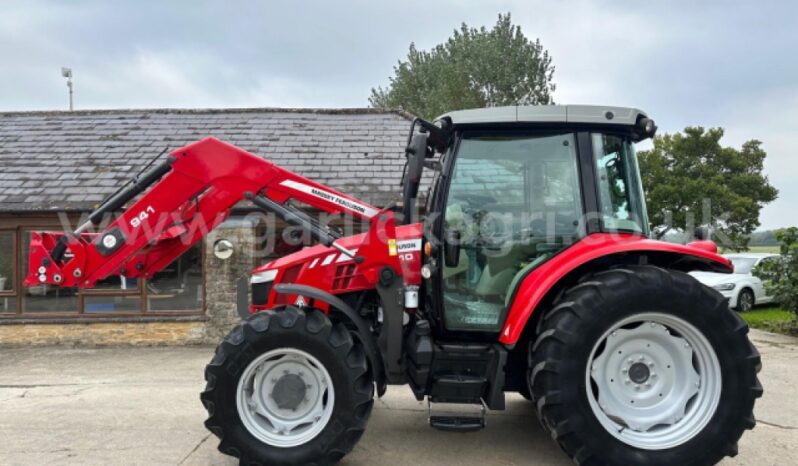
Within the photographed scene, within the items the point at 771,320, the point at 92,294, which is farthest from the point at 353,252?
the point at 771,320

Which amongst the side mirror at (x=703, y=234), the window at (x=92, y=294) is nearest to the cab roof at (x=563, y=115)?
the side mirror at (x=703, y=234)

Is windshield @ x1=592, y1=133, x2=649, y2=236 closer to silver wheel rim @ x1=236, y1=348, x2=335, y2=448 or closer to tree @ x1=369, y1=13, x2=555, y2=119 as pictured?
silver wheel rim @ x1=236, y1=348, x2=335, y2=448

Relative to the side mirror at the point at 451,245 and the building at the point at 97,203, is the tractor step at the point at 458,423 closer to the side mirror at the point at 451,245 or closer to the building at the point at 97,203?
the side mirror at the point at 451,245

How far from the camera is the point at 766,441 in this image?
167 inches

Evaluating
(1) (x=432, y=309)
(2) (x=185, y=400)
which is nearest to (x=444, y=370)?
(1) (x=432, y=309)

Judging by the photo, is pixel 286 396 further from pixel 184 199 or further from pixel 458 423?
pixel 184 199

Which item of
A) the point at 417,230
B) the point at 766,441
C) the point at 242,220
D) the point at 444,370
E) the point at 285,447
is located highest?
the point at 242,220

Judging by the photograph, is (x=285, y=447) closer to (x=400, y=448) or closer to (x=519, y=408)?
(x=400, y=448)

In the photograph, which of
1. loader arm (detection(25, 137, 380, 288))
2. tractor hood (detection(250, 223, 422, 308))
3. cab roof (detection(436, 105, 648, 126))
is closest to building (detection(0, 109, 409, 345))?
loader arm (detection(25, 137, 380, 288))

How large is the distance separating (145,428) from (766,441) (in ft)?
16.5

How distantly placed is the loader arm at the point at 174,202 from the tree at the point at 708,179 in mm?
19985

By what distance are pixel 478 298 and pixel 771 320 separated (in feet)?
34.0

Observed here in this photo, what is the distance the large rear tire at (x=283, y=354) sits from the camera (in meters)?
3.41

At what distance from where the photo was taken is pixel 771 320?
36.5 feet
